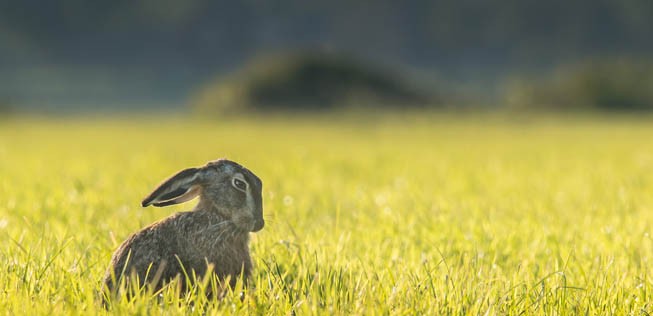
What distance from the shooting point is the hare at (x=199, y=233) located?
11.0 feet

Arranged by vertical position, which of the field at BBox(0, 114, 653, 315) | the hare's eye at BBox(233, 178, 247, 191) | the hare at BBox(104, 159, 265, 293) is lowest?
the field at BBox(0, 114, 653, 315)

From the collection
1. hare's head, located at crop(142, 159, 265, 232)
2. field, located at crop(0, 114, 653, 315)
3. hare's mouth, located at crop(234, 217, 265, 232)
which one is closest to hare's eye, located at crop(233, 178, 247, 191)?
hare's head, located at crop(142, 159, 265, 232)

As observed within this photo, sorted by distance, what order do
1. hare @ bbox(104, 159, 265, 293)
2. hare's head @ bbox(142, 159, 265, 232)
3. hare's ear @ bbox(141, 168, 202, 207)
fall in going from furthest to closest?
1. hare's head @ bbox(142, 159, 265, 232)
2. hare @ bbox(104, 159, 265, 293)
3. hare's ear @ bbox(141, 168, 202, 207)

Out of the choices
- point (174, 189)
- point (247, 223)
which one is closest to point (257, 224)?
point (247, 223)

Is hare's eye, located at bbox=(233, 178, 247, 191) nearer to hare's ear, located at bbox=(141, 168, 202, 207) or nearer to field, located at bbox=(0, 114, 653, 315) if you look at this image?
hare's ear, located at bbox=(141, 168, 202, 207)

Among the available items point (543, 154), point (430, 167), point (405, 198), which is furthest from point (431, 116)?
point (405, 198)

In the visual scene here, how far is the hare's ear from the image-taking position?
3.18 m

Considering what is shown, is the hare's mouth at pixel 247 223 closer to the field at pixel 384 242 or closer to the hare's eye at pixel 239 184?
the hare's eye at pixel 239 184

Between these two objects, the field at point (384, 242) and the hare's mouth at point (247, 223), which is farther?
the hare's mouth at point (247, 223)

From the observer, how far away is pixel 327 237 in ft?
17.5

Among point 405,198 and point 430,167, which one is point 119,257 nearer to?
point 405,198

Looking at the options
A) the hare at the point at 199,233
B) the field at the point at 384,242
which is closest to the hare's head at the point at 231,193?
the hare at the point at 199,233

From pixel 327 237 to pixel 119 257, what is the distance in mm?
2219

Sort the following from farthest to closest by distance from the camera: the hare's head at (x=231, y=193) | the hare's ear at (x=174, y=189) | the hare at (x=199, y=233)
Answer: the hare's head at (x=231, y=193) < the hare at (x=199, y=233) < the hare's ear at (x=174, y=189)
